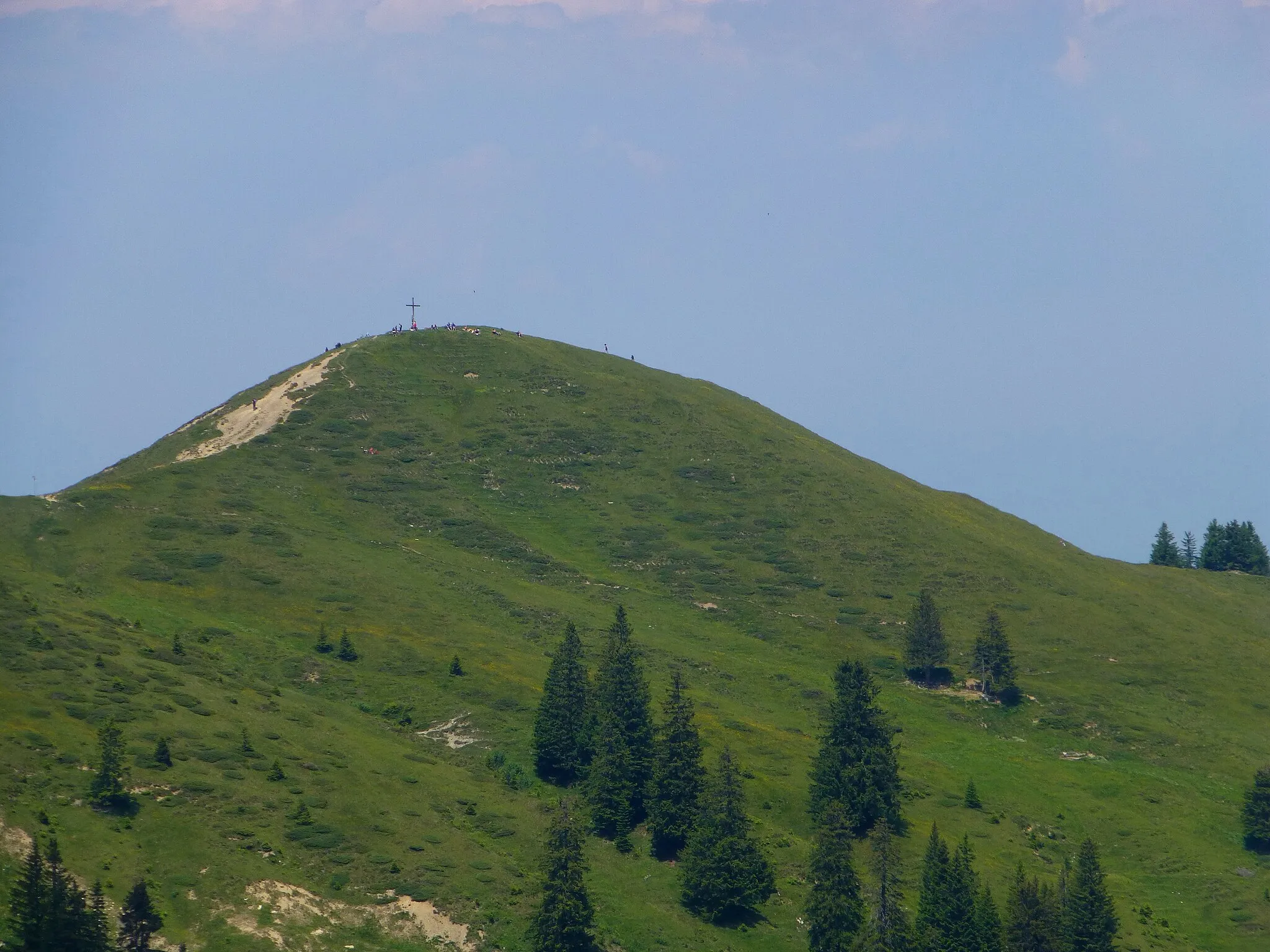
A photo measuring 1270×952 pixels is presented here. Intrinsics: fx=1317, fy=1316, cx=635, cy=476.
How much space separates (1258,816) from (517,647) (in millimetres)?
55674

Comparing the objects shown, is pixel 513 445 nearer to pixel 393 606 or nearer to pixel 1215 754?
→ pixel 393 606

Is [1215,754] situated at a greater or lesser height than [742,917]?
greater

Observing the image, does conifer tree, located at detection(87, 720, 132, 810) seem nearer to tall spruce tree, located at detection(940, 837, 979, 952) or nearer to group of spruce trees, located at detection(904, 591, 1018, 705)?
tall spruce tree, located at detection(940, 837, 979, 952)

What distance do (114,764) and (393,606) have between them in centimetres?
4415

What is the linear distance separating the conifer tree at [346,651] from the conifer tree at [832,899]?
4171cm

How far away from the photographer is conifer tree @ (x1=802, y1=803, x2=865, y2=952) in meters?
70.0

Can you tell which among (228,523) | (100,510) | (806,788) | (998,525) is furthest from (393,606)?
(998,525)

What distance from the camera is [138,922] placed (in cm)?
5703

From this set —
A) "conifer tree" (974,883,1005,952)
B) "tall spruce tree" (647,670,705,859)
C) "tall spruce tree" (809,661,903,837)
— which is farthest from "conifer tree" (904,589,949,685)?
"conifer tree" (974,883,1005,952)

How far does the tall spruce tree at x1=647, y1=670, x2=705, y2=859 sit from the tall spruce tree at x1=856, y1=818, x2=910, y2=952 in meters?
11.6

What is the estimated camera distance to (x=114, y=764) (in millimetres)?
66625

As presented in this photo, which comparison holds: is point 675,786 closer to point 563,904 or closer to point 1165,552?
point 563,904

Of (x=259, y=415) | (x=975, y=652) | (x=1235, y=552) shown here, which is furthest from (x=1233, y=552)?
(x=259, y=415)

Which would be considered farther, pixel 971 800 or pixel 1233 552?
pixel 1233 552
